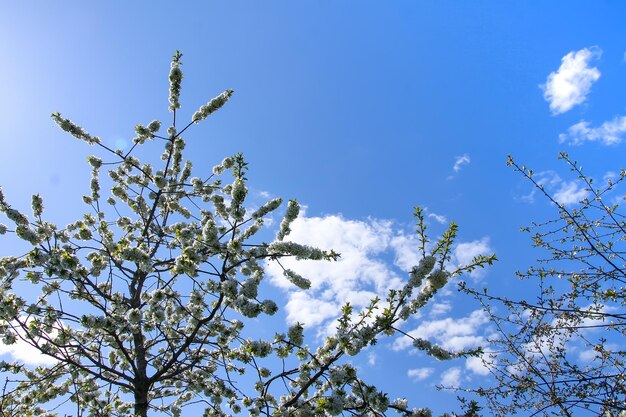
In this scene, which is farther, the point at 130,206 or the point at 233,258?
the point at 130,206

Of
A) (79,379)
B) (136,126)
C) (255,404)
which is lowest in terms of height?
(255,404)

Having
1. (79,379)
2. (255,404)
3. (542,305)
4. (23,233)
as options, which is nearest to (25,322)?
(23,233)

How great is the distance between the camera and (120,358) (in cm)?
934

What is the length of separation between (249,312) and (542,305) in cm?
441

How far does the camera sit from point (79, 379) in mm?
8914

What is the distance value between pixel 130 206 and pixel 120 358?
406 centimetres

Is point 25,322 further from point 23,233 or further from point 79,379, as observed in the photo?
point 79,379

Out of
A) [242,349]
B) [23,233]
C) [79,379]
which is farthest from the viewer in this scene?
[79,379]

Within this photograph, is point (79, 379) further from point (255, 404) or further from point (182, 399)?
point (255, 404)

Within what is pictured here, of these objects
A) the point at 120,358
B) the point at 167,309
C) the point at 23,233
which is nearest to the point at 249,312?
the point at 167,309

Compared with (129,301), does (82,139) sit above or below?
above

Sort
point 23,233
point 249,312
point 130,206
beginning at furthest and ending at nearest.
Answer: point 130,206 < point 23,233 < point 249,312

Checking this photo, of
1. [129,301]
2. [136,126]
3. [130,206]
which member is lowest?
[129,301]

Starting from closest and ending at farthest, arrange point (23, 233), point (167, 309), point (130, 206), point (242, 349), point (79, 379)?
point (23, 233) < point (167, 309) < point (242, 349) < point (79, 379) < point (130, 206)
